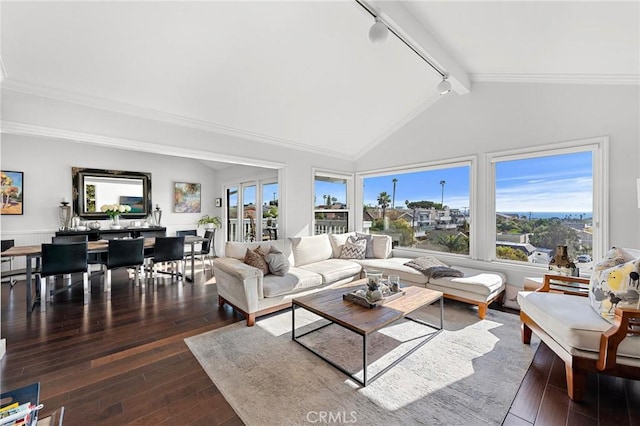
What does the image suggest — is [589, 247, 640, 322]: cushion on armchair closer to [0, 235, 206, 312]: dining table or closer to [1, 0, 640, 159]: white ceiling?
[1, 0, 640, 159]: white ceiling

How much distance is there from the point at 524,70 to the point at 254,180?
5244 millimetres

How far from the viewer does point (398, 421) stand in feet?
5.63

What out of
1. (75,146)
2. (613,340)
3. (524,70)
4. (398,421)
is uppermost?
(524,70)

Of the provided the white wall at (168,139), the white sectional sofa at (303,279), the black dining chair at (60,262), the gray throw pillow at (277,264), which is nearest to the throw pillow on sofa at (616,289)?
the white sectional sofa at (303,279)

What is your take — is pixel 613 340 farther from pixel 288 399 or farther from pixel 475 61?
pixel 475 61

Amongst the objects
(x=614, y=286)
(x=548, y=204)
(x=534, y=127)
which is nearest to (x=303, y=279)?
(x=614, y=286)

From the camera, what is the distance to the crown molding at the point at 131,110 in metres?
2.71

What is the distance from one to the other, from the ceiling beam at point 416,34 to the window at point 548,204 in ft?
4.89

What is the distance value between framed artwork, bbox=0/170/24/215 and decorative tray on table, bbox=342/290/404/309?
6.43m

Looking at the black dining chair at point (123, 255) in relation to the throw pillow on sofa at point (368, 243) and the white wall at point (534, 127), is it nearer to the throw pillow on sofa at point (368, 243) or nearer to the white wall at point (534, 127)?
the throw pillow on sofa at point (368, 243)

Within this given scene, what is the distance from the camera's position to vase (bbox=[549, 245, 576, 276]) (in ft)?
9.85

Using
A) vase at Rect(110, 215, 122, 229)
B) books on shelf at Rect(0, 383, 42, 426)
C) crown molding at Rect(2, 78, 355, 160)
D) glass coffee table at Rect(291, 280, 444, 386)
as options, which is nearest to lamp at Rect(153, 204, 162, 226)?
vase at Rect(110, 215, 122, 229)

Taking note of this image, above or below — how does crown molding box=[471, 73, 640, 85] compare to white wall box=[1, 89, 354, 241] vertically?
above

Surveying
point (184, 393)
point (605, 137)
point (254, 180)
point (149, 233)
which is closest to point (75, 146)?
point (149, 233)
